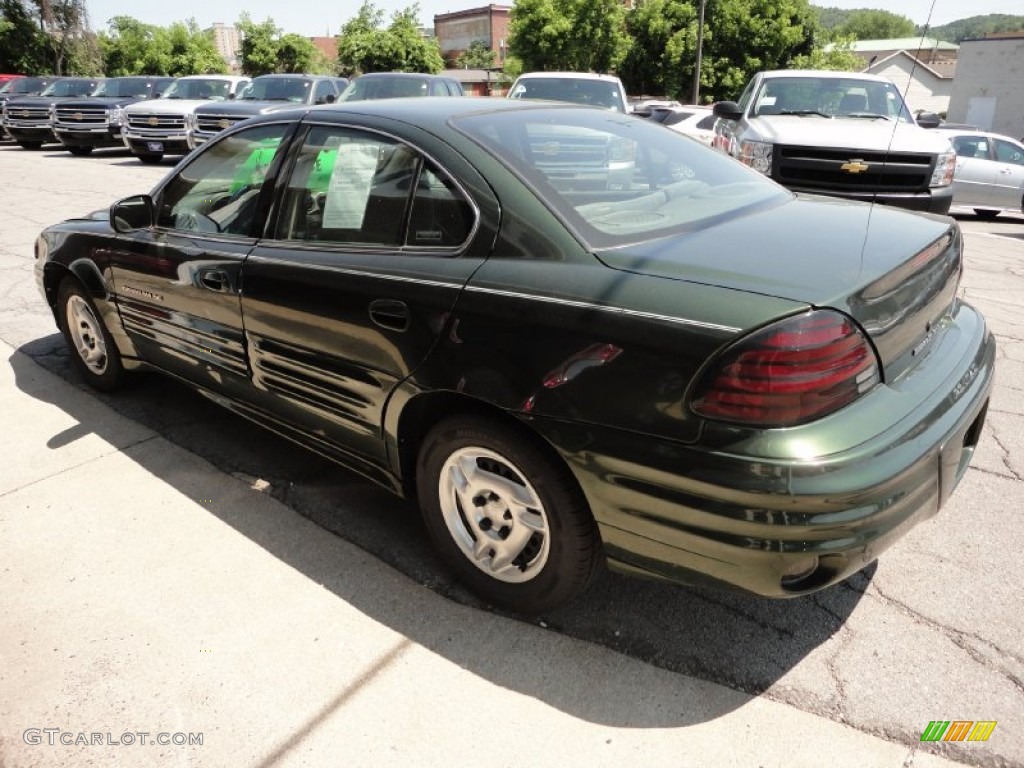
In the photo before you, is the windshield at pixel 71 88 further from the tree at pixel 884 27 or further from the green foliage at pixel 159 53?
the tree at pixel 884 27

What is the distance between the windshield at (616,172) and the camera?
2423mm

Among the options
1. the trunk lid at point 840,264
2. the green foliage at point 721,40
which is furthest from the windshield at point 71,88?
the trunk lid at point 840,264

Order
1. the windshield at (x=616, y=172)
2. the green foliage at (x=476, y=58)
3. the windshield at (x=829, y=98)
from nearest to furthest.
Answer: the windshield at (x=616, y=172)
the windshield at (x=829, y=98)
the green foliage at (x=476, y=58)

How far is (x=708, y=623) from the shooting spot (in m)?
2.57

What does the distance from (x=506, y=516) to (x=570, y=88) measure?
954cm

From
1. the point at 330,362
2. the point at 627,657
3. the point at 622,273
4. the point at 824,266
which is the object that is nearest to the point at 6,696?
the point at 330,362

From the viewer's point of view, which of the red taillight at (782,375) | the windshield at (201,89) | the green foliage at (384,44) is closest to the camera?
the red taillight at (782,375)

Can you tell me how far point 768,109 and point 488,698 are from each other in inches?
Answer: 299

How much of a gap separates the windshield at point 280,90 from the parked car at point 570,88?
19.3ft

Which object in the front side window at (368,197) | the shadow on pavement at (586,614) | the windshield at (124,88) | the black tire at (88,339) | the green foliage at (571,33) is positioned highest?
the green foliage at (571,33)

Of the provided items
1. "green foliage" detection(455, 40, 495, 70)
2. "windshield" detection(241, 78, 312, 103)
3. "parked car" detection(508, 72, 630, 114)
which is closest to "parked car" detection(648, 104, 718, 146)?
"parked car" detection(508, 72, 630, 114)

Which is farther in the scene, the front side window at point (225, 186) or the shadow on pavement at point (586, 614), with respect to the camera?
the front side window at point (225, 186)

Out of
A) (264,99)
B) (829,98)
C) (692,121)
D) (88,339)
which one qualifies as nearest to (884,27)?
(692,121)

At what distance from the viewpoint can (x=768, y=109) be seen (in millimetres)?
8188
